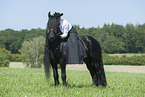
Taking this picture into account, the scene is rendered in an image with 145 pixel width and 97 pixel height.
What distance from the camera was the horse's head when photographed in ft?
22.3

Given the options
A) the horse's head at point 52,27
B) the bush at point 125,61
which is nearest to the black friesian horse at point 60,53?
the horse's head at point 52,27

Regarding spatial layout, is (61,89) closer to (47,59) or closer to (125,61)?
(47,59)

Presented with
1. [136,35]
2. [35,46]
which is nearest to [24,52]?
[35,46]

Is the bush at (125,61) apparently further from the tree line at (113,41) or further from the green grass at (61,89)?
the tree line at (113,41)

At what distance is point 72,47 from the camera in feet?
24.6

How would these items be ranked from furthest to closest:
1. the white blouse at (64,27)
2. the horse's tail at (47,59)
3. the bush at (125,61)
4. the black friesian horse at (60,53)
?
the bush at (125,61)
the horse's tail at (47,59)
the white blouse at (64,27)
the black friesian horse at (60,53)

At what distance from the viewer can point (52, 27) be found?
6.88 m

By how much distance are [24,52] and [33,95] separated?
2776 cm

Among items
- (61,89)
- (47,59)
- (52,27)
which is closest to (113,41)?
(47,59)

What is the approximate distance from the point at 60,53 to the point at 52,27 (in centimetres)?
108

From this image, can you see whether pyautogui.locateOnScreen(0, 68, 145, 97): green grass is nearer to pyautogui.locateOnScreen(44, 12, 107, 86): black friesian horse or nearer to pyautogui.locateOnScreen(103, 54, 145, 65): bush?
pyautogui.locateOnScreen(44, 12, 107, 86): black friesian horse

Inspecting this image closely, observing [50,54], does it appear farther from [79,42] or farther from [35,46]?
[35,46]

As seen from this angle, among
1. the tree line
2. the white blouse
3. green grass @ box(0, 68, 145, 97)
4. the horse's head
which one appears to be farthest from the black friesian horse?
the tree line

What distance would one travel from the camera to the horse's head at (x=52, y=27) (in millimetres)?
6809
